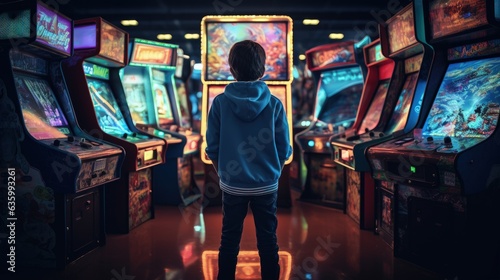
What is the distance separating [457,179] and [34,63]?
3172mm

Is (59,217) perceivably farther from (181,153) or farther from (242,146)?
(181,153)

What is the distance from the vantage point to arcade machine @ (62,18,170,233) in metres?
3.60

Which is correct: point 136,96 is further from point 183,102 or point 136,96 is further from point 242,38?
point 242,38

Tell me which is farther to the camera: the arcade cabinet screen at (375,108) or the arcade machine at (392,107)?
the arcade cabinet screen at (375,108)

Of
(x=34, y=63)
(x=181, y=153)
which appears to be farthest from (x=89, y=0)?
(x=34, y=63)

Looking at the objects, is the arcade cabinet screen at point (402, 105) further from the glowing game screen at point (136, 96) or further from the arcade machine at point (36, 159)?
the glowing game screen at point (136, 96)

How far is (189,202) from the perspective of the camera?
516 centimetres

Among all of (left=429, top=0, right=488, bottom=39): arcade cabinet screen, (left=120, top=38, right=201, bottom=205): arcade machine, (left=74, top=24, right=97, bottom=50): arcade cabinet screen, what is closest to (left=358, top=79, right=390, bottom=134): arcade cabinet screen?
(left=429, top=0, right=488, bottom=39): arcade cabinet screen

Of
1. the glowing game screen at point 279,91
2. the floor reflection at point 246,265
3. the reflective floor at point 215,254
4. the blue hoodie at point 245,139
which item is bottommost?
the floor reflection at point 246,265

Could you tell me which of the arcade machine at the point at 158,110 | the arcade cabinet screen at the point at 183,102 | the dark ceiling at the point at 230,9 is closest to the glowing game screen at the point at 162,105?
the arcade machine at the point at 158,110

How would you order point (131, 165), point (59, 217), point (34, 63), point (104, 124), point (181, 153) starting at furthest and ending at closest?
1. point (181, 153)
2. point (104, 124)
3. point (131, 165)
4. point (34, 63)
5. point (59, 217)

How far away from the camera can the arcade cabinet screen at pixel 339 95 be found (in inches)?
214

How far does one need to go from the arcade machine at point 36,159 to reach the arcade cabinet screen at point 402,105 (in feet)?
8.57

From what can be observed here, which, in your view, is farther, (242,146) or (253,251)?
(253,251)
